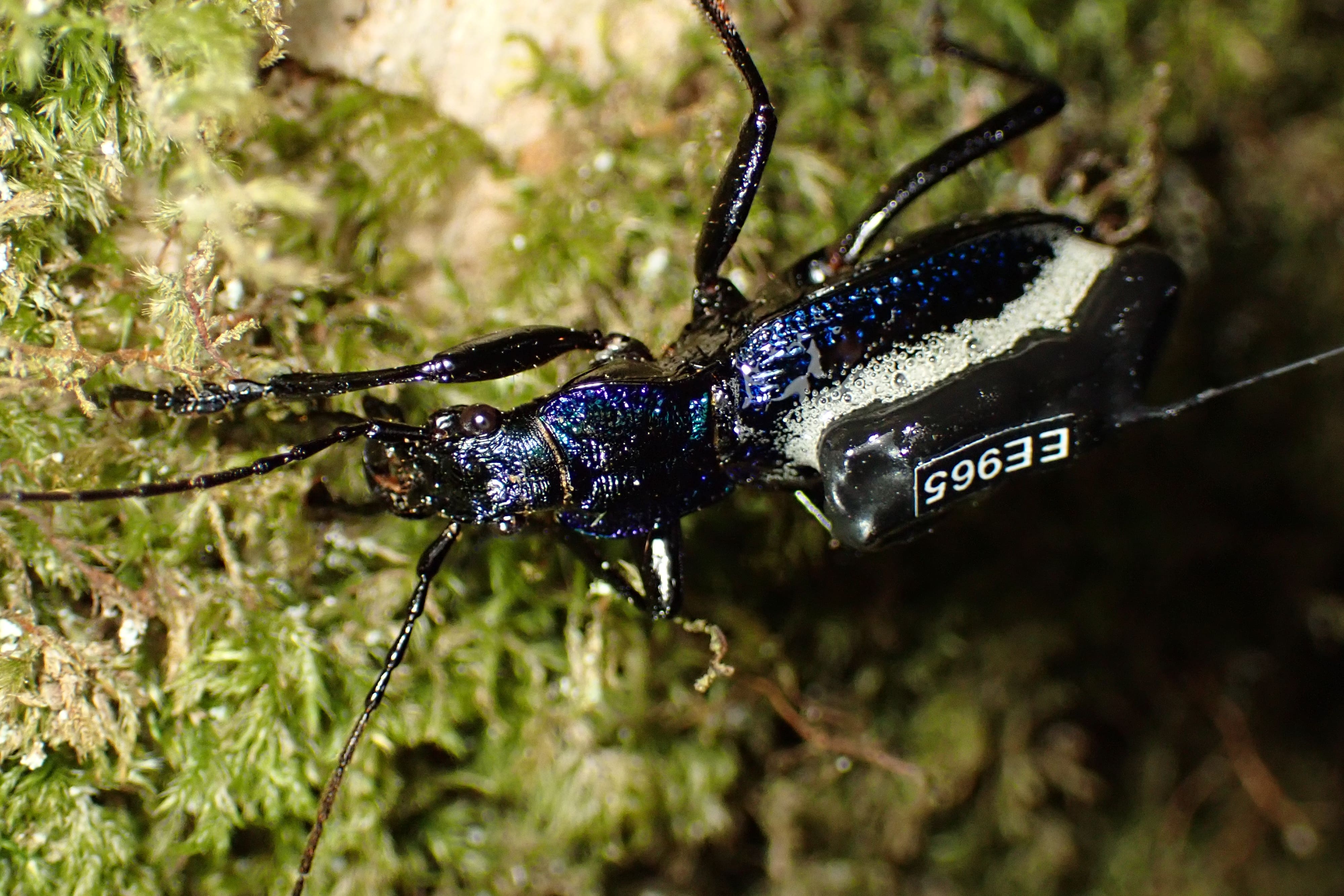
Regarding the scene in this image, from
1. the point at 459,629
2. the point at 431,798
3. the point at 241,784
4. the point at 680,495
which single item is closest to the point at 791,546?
the point at 680,495

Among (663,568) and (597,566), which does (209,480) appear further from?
(663,568)

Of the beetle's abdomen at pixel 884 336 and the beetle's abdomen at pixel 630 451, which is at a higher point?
the beetle's abdomen at pixel 884 336

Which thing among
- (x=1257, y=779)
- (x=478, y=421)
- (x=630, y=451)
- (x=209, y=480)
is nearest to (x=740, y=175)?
(x=630, y=451)

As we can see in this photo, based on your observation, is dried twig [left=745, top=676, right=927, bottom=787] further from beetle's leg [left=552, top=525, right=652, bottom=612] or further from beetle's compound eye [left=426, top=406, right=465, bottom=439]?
beetle's compound eye [left=426, top=406, right=465, bottom=439]

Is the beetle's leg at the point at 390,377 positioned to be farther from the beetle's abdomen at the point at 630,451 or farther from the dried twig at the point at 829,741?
the dried twig at the point at 829,741

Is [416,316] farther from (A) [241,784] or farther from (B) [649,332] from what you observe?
(A) [241,784]

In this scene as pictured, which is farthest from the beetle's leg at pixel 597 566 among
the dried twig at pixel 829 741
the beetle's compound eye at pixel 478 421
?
the dried twig at pixel 829 741
